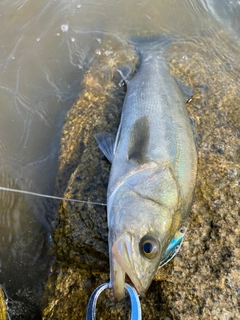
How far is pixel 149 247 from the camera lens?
104 inches

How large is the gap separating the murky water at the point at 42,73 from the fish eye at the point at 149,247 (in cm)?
160

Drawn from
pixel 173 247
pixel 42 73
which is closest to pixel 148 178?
pixel 173 247

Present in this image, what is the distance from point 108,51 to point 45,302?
4.44 m

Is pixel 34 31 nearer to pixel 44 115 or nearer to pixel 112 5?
pixel 112 5

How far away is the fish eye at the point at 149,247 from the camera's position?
2.63m

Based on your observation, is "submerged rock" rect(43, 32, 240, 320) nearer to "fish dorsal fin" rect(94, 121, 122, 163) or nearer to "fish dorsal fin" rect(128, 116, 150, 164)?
"fish dorsal fin" rect(94, 121, 122, 163)

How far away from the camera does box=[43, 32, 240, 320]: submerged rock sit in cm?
298

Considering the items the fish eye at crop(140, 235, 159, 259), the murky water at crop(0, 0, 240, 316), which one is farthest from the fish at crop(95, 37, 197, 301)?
the murky water at crop(0, 0, 240, 316)

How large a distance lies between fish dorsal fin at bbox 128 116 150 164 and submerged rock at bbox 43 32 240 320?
58 cm

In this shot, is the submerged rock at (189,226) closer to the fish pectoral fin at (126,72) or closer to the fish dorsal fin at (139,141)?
the fish pectoral fin at (126,72)

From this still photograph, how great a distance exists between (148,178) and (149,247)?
77 cm

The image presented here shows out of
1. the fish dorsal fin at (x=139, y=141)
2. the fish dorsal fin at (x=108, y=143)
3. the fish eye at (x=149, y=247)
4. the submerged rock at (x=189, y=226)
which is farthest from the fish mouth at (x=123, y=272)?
the fish dorsal fin at (x=108, y=143)

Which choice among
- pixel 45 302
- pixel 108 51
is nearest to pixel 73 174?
pixel 45 302

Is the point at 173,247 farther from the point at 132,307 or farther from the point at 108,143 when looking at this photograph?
the point at 108,143
